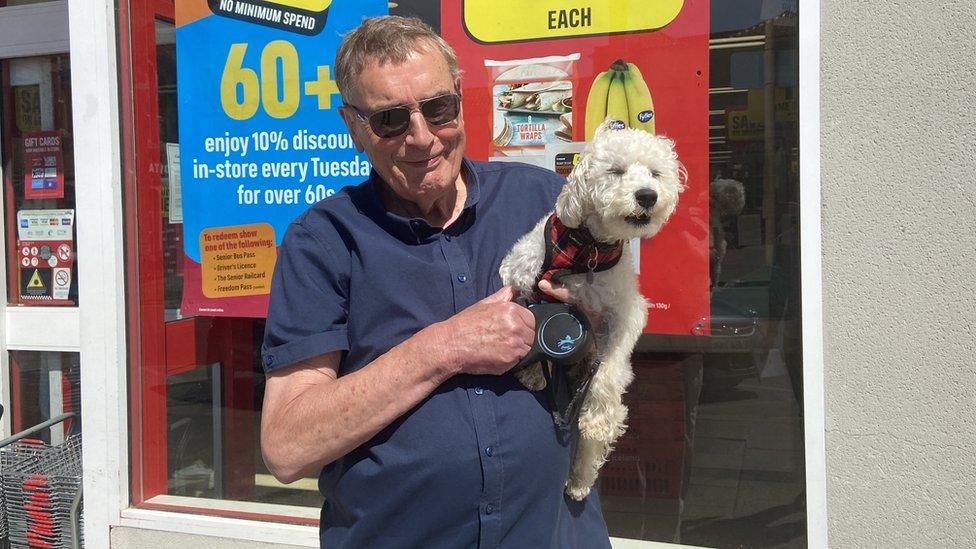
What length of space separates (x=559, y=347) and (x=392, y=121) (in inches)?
24.3

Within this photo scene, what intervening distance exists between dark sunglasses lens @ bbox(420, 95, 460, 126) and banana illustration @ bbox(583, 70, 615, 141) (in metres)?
1.48

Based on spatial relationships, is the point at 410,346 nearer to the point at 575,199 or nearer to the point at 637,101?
the point at 575,199

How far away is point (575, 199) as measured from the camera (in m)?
1.71

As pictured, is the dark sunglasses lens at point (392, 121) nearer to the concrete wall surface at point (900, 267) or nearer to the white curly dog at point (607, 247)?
the white curly dog at point (607, 247)

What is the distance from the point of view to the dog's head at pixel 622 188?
1646mm

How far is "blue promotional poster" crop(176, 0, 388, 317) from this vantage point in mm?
3479

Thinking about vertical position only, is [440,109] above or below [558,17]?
below

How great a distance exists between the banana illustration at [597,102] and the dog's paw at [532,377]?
5.50ft

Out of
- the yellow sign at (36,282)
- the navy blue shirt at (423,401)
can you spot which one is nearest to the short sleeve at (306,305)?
the navy blue shirt at (423,401)

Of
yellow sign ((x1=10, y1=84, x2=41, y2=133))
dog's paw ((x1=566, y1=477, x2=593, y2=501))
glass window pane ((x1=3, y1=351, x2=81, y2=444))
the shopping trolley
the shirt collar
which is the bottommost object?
the shopping trolley

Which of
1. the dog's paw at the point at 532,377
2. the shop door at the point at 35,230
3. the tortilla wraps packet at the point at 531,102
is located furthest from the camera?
the shop door at the point at 35,230

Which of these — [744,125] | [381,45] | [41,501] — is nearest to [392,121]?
[381,45]

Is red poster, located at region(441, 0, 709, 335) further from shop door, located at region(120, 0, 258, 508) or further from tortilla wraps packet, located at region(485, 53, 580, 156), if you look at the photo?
shop door, located at region(120, 0, 258, 508)

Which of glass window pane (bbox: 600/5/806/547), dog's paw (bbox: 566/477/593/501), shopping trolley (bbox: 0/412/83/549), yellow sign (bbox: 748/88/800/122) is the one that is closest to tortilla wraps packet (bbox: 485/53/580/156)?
glass window pane (bbox: 600/5/806/547)
